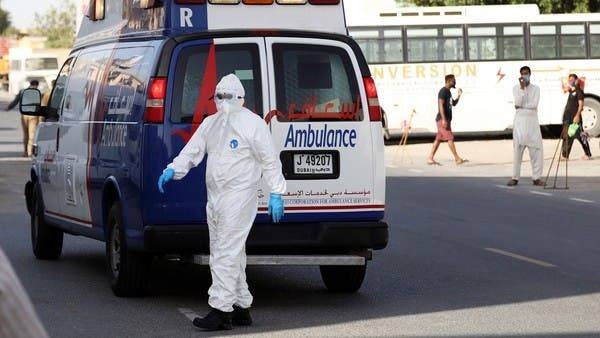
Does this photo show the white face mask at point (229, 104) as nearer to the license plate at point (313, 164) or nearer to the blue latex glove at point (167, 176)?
the blue latex glove at point (167, 176)

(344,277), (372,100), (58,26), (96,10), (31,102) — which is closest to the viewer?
(372,100)

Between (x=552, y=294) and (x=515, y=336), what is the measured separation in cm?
223

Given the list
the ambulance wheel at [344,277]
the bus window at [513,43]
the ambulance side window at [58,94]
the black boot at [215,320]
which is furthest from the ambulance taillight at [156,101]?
the bus window at [513,43]

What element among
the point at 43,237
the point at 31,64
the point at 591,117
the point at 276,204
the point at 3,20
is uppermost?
the point at 3,20

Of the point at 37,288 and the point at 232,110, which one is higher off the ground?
the point at 232,110

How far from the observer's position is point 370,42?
38.7 m

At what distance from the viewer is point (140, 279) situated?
9.75 meters

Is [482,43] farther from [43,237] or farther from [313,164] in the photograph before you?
[313,164]

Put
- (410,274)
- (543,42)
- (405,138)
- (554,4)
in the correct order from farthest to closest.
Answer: (554,4)
(543,42)
(405,138)
(410,274)

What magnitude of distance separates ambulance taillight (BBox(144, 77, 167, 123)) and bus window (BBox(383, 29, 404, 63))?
29497 millimetres

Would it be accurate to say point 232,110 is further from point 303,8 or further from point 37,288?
point 37,288

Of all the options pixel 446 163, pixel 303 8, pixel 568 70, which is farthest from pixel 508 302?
pixel 568 70

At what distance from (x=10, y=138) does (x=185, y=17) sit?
35.8m

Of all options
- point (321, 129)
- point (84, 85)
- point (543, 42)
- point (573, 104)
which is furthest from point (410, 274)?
point (543, 42)
